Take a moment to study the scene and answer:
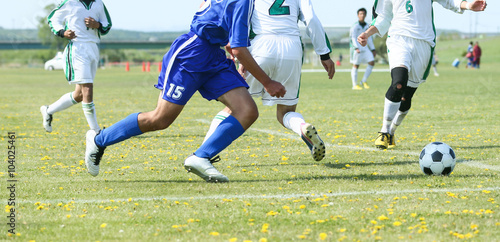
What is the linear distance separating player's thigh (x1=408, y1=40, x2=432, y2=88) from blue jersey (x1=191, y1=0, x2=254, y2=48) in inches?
122

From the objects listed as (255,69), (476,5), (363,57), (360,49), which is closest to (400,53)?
(476,5)

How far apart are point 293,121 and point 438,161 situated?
1.42m

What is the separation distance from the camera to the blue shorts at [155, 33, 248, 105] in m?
5.28

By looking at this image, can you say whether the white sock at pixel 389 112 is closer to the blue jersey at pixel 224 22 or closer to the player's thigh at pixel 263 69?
the player's thigh at pixel 263 69

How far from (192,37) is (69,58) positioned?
435 centimetres

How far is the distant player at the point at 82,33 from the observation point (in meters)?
8.98

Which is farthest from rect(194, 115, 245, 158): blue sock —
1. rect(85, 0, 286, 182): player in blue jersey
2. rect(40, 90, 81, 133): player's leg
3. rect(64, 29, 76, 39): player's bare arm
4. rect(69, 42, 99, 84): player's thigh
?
rect(40, 90, 81, 133): player's leg

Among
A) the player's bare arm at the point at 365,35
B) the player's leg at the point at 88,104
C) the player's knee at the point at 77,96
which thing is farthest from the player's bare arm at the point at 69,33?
the player's bare arm at the point at 365,35

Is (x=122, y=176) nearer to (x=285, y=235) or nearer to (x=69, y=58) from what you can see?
(x=285, y=235)

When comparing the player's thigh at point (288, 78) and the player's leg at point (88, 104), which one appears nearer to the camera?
the player's thigh at point (288, 78)

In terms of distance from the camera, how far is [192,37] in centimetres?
532

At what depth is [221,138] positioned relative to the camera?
5.38 meters

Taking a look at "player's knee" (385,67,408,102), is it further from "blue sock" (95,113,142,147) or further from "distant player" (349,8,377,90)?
"distant player" (349,8,377,90)

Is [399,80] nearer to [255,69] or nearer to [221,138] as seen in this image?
[255,69]
